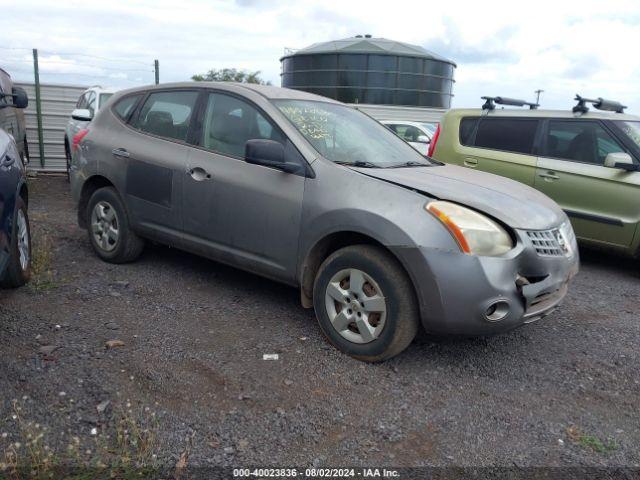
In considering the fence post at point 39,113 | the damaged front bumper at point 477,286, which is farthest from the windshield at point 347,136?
the fence post at point 39,113

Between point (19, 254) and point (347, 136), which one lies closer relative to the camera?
point (19, 254)

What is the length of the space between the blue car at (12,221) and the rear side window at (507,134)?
16.6ft

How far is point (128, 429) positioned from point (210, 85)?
2874mm

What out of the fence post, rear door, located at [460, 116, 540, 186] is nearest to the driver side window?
rear door, located at [460, 116, 540, 186]

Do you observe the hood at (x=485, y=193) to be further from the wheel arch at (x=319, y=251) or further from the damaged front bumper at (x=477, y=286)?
the wheel arch at (x=319, y=251)

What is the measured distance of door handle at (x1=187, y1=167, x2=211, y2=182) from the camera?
4305 mm

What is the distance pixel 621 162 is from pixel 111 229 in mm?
5026

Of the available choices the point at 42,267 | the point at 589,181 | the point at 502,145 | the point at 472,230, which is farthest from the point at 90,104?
the point at 472,230

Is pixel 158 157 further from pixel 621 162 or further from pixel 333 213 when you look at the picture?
pixel 621 162

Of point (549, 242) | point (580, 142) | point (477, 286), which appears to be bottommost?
point (477, 286)

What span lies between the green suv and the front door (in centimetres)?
362

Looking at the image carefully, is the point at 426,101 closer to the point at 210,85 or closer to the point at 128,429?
the point at 210,85

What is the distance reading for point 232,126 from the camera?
436 centimetres

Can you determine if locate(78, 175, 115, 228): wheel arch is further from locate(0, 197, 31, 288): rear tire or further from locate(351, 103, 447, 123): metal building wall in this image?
locate(351, 103, 447, 123): metal building wall
